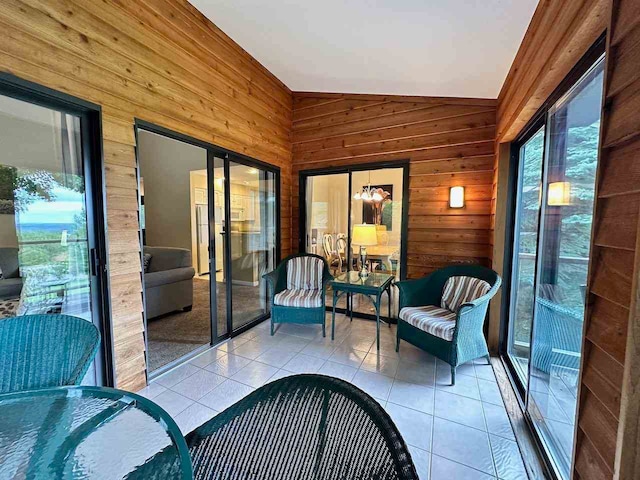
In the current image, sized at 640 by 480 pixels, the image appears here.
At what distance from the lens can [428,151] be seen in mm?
3320

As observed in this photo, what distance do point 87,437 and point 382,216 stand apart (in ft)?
11.2

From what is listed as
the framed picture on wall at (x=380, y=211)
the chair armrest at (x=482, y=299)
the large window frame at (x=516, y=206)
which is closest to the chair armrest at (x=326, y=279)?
the framed picture on wall at (x=380, y=211)

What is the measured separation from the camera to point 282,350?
288 centimetres

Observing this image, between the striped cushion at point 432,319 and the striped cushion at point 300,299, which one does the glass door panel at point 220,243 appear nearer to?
the striped cushion at point 300,299

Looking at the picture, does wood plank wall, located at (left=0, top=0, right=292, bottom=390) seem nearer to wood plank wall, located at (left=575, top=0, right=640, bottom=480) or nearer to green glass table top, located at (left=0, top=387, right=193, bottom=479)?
green glass table top, located at (left=0, top=387, right=193, bottom=479)

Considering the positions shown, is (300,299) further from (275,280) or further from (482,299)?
(482,299)

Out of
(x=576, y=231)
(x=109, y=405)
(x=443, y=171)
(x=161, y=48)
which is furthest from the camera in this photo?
(x=443, y=171)

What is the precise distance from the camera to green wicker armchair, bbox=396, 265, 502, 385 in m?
2.26

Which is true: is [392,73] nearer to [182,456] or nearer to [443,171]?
[443,171]

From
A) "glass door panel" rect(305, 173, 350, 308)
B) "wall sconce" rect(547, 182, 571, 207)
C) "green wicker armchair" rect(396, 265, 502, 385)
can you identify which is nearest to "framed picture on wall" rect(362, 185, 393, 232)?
"glass door panel" rect(305, 173, 350, 308)

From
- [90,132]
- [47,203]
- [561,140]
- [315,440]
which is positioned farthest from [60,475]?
[561,140]

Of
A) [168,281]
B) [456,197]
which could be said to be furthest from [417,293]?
[168,281]

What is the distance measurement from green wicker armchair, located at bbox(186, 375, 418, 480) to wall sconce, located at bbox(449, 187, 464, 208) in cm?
283

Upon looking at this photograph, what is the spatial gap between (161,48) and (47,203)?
150cm
